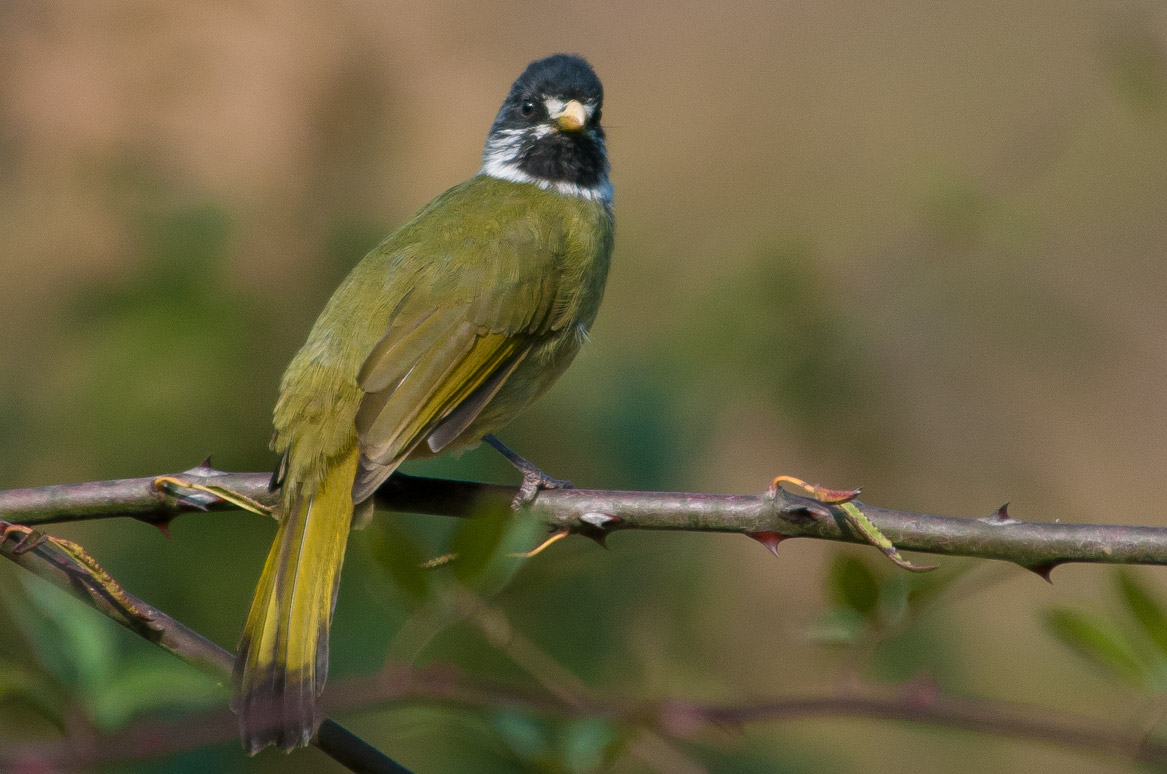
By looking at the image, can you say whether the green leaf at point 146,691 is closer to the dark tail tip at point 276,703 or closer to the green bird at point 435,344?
the dark tail tip at point 276,703

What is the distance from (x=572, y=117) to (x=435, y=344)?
137cm

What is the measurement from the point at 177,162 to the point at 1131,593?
16.3ft

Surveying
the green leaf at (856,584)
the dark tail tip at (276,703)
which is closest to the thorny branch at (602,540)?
the dark tail tip at (276,703)

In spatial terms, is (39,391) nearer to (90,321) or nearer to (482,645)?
(90,321)

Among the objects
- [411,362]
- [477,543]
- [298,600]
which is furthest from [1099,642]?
[411,362]

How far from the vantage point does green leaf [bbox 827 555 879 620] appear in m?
1.80

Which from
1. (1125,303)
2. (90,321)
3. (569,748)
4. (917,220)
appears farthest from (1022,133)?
(569,748)

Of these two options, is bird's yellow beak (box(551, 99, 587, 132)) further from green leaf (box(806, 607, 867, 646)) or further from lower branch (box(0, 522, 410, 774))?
green leaf (box(806, 607, 867, 646))

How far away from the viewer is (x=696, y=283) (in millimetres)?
6059

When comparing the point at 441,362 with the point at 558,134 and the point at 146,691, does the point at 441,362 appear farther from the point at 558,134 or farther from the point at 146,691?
the point at 146,691

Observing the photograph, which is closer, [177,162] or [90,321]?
[90,321]

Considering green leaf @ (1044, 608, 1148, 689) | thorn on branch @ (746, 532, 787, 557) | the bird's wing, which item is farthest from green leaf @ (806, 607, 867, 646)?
the bird's wing

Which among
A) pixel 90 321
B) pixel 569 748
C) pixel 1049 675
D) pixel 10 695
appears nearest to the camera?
pixel 10 695

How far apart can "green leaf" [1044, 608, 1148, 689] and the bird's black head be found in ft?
9.56
